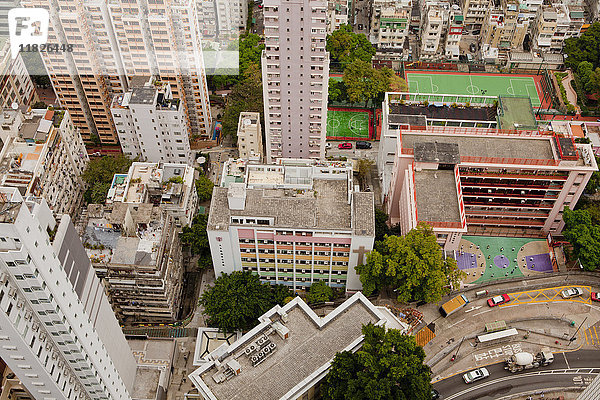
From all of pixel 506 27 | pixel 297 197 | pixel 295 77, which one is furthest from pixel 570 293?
pixel 506 27

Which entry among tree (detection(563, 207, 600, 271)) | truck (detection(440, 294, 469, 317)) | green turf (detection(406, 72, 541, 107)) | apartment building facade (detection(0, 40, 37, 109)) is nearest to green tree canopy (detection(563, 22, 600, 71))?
green turf (detection(406, 72, 541, 107))

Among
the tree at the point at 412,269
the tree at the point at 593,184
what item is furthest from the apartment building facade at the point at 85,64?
the tree at the point at 593,184

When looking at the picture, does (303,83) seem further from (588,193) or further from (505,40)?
(505,40)

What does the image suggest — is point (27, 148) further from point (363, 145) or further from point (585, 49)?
point (585, 49)

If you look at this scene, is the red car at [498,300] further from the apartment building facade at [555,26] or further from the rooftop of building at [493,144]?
the apartment building facade at [555,26]

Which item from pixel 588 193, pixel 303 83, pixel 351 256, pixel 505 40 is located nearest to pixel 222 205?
pixel 351 256
